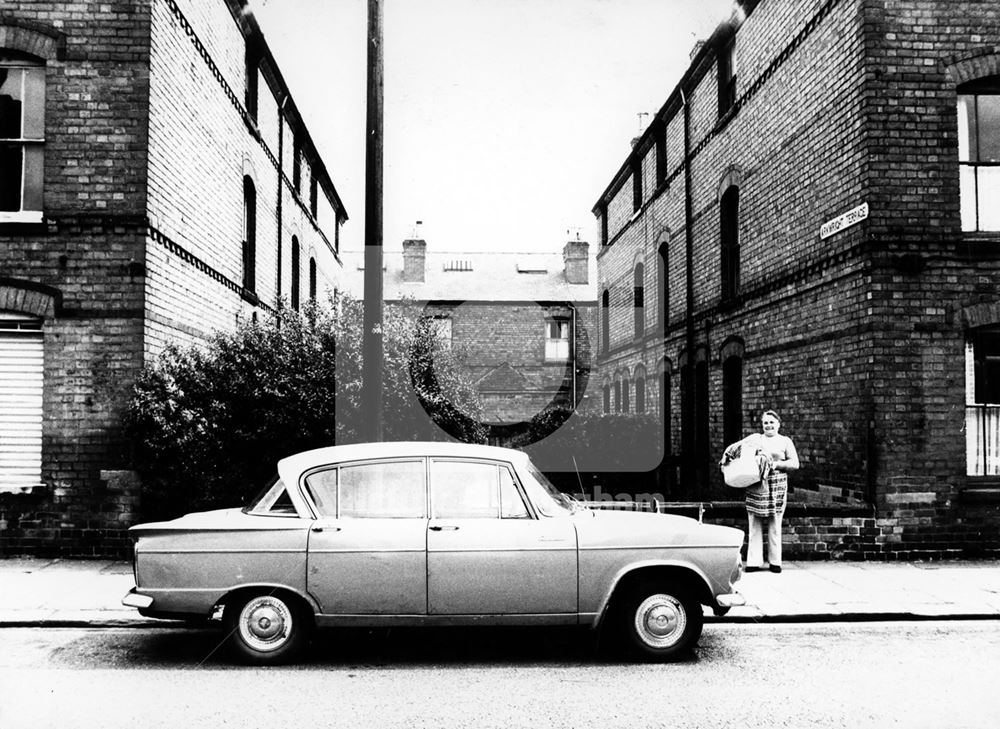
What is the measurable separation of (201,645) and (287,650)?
3.37 ft

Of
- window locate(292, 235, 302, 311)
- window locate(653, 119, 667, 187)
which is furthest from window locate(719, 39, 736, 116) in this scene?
window locate(292, 235, 302, 311)

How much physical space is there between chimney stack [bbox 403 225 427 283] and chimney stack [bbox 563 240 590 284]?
19.5 ft

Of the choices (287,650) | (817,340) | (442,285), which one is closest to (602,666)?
(287,650)

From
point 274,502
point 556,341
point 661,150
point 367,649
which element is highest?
point 661,150

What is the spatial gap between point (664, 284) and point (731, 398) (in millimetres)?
5450

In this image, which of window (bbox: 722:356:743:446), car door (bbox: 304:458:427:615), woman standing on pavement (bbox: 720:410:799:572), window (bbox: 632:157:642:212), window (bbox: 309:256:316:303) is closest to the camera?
car door (bbox: 304:458:427:615)

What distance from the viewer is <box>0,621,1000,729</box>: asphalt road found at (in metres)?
4.78

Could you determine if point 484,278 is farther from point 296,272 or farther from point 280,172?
point 280,172

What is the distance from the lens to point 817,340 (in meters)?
11.1

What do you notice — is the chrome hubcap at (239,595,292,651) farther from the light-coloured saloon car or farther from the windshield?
the windshield

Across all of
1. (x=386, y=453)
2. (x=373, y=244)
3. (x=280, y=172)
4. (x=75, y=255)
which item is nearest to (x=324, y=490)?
(x=386, y=453)

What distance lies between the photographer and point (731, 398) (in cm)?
1484

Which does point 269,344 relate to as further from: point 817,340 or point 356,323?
point 817,340

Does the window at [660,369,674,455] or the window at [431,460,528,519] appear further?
the window at [660,369,674,455]
